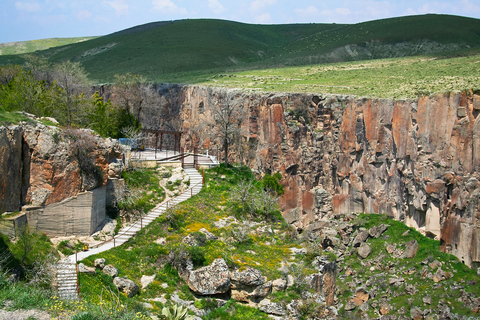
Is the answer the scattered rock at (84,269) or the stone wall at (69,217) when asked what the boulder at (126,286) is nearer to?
the scattered rock at (84,269)

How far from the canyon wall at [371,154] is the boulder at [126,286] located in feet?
56.7

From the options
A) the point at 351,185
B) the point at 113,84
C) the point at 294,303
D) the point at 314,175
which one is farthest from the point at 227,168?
the point at 113,84

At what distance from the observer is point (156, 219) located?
2555 centimetres

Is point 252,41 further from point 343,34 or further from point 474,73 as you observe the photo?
point 474,73

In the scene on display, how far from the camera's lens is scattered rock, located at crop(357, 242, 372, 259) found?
2948cm

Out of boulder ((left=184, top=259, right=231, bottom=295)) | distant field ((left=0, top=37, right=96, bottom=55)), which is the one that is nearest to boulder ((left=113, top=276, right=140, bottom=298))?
boulder ((left=184, top=259, right=231, bottom=295))

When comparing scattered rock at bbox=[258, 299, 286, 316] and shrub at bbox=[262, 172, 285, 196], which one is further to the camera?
shrub at bbox=[262, 172, 285, 196]

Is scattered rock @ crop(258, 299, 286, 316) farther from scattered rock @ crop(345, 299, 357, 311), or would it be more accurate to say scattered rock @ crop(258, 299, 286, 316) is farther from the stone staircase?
the stone staircase

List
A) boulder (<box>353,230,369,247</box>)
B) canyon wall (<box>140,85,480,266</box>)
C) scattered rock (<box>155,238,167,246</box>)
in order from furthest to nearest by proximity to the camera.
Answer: boulder (<box>353,230,369,247</box>)
canyon wall (<box>140,85,480,266</box>)
scattered rock (<box>155,238,167,246</box>)

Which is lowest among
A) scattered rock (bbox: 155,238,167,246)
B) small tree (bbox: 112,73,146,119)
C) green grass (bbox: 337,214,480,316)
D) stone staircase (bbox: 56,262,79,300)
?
green grass (bbox: 337,214,480,316)

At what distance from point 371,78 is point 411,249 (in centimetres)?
1929

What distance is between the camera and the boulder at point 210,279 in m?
20.9

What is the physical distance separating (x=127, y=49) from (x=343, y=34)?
38.7m

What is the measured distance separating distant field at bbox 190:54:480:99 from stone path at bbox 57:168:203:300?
13801 mm
